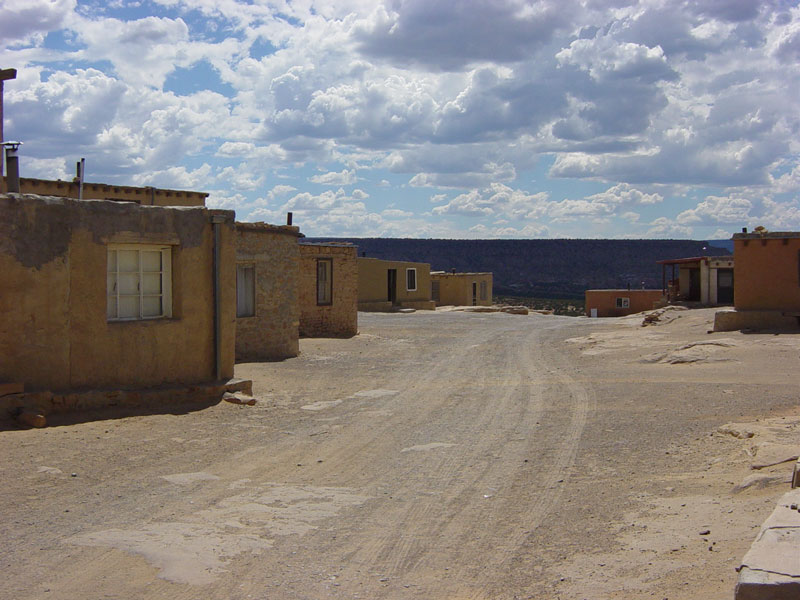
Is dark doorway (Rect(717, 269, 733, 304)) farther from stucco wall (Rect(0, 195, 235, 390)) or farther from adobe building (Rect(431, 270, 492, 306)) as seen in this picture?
stucco wall (Rect(0, 195, 235, 390))

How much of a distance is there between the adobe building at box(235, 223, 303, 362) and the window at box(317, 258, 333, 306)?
5.19 m

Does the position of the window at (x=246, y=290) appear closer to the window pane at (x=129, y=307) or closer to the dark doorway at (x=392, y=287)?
the window pane at (x=129, y=307)

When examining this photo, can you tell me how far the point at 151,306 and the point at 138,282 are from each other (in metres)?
0.42

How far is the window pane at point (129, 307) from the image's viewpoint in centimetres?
1192

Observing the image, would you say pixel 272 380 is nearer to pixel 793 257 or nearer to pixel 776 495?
pixel 776 495

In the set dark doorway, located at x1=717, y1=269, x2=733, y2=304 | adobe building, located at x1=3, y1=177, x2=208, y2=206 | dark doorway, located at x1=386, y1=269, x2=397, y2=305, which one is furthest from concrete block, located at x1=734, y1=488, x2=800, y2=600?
dark doorway, located at x1=386, y1=269, x2=397, y2=305

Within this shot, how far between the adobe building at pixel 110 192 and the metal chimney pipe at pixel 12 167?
22.5 ft

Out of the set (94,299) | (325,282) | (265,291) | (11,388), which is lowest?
(11,388)

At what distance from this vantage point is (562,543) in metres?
6.15

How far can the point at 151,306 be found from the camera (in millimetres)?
12297

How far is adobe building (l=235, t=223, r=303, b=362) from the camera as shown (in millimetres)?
18484

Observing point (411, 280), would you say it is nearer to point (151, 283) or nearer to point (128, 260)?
point (151, 283)

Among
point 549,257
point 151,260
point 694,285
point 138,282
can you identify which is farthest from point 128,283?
point 549,257

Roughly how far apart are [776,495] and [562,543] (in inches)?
72.2
